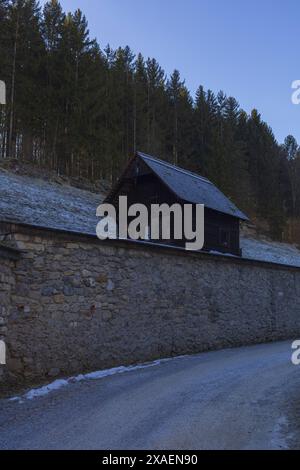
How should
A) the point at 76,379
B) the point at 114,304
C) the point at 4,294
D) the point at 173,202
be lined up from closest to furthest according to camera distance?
the point at 4,294 → the point at 76,379 → the point at 114,304 → the point at 173,202

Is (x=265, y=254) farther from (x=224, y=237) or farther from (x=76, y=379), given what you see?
(x=76, y=379)

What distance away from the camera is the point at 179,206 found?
1983 centimetres

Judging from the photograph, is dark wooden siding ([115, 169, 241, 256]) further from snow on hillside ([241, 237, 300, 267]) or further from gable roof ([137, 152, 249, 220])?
snow on hillside ([241, 237, 300, 267])

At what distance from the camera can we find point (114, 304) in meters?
10.5

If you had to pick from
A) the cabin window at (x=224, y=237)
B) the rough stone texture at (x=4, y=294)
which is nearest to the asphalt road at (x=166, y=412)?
the rough stone texture at (x=4, y=294)

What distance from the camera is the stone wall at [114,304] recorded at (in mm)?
8781

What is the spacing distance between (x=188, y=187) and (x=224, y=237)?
3182mm

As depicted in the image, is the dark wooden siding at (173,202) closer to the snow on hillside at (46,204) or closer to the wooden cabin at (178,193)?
the wooden cabin at (178,193)

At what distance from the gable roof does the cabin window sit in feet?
2.96

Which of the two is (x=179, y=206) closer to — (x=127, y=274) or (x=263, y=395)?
(x=127, y=274)

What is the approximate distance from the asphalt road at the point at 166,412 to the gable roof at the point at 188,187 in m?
11.2

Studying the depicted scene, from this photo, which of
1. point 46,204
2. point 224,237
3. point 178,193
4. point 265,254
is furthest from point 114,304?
point 265,254
